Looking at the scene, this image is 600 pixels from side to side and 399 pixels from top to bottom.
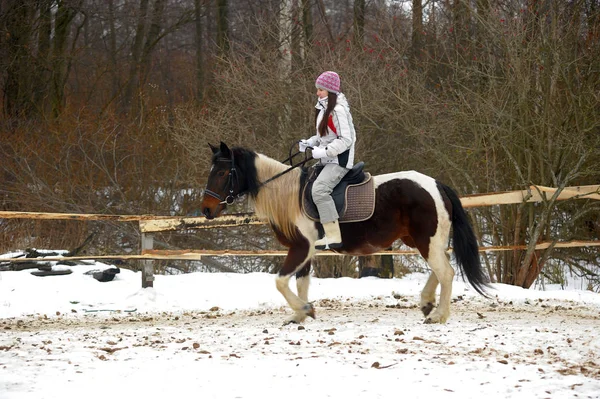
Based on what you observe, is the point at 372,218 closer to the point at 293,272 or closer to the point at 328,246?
the point at 328,246

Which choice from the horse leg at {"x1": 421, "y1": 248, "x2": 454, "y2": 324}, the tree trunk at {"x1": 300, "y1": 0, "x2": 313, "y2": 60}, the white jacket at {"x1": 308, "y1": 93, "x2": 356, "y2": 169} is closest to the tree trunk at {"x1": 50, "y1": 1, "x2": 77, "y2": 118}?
the tree trunk at {"x1": 300, "y1": 0, "x2": 313, "y2": 60}

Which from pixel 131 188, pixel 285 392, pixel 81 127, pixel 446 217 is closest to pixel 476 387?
pixel 285 392

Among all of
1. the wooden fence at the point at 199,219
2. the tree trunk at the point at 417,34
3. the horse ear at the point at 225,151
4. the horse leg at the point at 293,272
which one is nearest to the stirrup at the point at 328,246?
the horse leg at the point at 293,272

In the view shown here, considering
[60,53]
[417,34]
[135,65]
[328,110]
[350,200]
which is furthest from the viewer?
[135,65]

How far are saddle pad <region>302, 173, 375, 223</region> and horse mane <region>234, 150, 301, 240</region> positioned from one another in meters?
0.14

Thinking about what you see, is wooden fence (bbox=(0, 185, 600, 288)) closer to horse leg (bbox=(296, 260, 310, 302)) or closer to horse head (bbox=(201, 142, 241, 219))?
horse leg (bbox=(296, 260, 310, 302))

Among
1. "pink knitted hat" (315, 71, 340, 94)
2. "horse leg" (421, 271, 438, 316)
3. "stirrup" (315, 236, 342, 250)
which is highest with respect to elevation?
"pink knitted hat" (315, 71, 340, 94)

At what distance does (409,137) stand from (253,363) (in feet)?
26.1

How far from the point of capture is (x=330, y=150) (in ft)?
23.7

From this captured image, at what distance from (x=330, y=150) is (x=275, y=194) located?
78cm

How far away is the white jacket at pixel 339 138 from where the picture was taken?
724 centimetres

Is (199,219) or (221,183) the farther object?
(199,219)

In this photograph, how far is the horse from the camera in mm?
7348

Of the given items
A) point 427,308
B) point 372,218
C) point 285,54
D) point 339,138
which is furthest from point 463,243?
point 285,54
